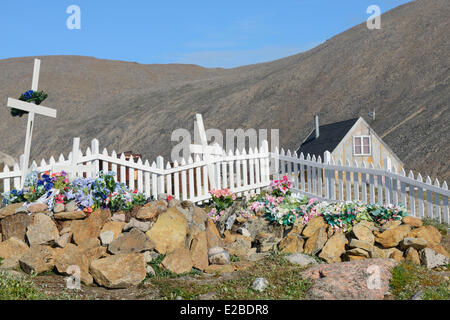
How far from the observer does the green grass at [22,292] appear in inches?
205

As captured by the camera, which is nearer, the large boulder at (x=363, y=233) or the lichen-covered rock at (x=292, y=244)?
the large boulder at (x=363, y=233)

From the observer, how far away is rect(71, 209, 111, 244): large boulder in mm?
7398

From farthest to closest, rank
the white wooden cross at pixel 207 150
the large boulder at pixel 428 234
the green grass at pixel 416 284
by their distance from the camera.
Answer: the white wooden cross at pixel 207 150 < the large boulder at pixel 428 234 < the green grass at pixel 416 284

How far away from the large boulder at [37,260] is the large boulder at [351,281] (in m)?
3.74

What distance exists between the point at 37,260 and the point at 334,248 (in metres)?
4.60

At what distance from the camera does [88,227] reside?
294 inches

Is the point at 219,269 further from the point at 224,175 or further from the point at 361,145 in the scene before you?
the point at 361,145

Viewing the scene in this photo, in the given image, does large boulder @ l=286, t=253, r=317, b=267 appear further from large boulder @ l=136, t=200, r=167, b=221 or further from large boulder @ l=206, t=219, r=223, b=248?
large boulder @ l=136, t=200, r=167, b=221

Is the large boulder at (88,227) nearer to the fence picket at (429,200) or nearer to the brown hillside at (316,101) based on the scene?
the fence picket at (429,200)

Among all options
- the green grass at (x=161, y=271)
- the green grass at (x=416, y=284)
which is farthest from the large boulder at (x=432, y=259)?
the green grass at (x=161, y=271)

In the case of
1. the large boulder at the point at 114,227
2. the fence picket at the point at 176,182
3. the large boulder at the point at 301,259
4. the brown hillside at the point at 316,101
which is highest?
the brown hillside at the point at 316,101

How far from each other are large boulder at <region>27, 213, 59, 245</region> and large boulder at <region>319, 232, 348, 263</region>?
4337mm

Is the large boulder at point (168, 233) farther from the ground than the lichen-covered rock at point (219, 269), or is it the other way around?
the large boulder at point (168, 233)

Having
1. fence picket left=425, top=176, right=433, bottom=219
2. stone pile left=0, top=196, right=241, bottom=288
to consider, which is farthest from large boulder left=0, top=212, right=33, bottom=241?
fence picket left=425, top=176, right=433, bottom=219
